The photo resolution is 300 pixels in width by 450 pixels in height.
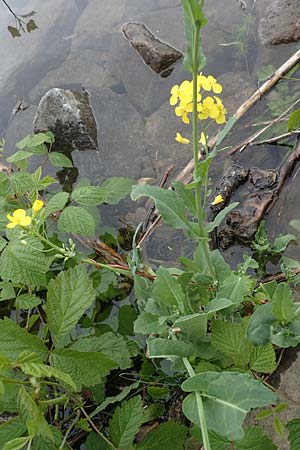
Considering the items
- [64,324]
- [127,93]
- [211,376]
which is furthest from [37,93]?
[211,376]

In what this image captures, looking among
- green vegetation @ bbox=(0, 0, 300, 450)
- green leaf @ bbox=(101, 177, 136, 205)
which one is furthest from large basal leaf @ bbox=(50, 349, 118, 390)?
green leaf @ bbox=(101, 177, 136, 205)

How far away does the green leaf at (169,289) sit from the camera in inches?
58.4

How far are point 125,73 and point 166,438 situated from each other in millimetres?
2567

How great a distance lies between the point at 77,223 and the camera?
6.70 feet

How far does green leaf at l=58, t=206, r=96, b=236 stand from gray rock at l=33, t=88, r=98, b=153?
107cm

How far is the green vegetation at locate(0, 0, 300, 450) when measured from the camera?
1.15m

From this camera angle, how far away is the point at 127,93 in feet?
10.9

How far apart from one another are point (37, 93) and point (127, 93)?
0.76 metres

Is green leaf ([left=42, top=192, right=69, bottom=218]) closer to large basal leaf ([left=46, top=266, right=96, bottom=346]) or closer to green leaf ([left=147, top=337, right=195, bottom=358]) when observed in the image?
large basal leaf ([left=46, top=266, right=96, bottom=346])

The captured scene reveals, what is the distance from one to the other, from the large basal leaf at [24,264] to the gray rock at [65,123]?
1.39m

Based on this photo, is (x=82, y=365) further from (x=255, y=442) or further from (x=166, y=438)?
(x=255, y=442)

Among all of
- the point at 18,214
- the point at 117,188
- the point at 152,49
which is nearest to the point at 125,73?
the point at 152,49

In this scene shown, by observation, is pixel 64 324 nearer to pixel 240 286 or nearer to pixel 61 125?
pixel 240 286

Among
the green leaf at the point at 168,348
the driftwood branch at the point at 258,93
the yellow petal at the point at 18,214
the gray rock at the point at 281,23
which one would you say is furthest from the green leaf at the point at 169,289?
the gray rock at the point at 281,23
